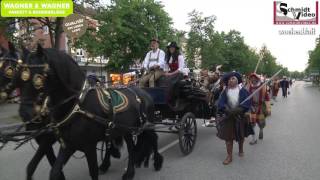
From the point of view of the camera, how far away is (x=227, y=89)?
827cm

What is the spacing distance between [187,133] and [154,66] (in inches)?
61.2

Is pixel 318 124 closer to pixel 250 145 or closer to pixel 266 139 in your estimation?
pixel 266 139

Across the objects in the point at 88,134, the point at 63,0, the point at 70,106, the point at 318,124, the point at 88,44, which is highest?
the point at 63,0

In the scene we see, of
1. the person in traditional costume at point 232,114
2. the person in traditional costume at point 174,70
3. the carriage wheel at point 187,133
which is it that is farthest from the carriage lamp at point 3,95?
the person in traditional costume at point 232,114

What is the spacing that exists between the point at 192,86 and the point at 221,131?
62.8 inches

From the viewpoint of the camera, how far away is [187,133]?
28.0ft

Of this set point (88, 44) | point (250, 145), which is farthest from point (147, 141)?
point (88, 44)

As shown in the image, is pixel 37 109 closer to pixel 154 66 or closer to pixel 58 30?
pixel 154 66

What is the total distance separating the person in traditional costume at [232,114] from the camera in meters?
7.95

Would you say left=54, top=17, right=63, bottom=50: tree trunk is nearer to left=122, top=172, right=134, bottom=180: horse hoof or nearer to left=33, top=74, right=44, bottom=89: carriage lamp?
left=122, top=172, right=134, bottom=180: horse hoof

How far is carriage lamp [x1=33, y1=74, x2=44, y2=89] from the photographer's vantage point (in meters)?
4.97

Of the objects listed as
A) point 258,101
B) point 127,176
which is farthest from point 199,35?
point 127,176

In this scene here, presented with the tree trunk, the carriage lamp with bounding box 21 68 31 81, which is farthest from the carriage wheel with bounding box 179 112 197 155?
the tree trunk

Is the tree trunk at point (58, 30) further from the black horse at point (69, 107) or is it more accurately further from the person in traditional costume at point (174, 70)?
the black horse at point (69, 107)
